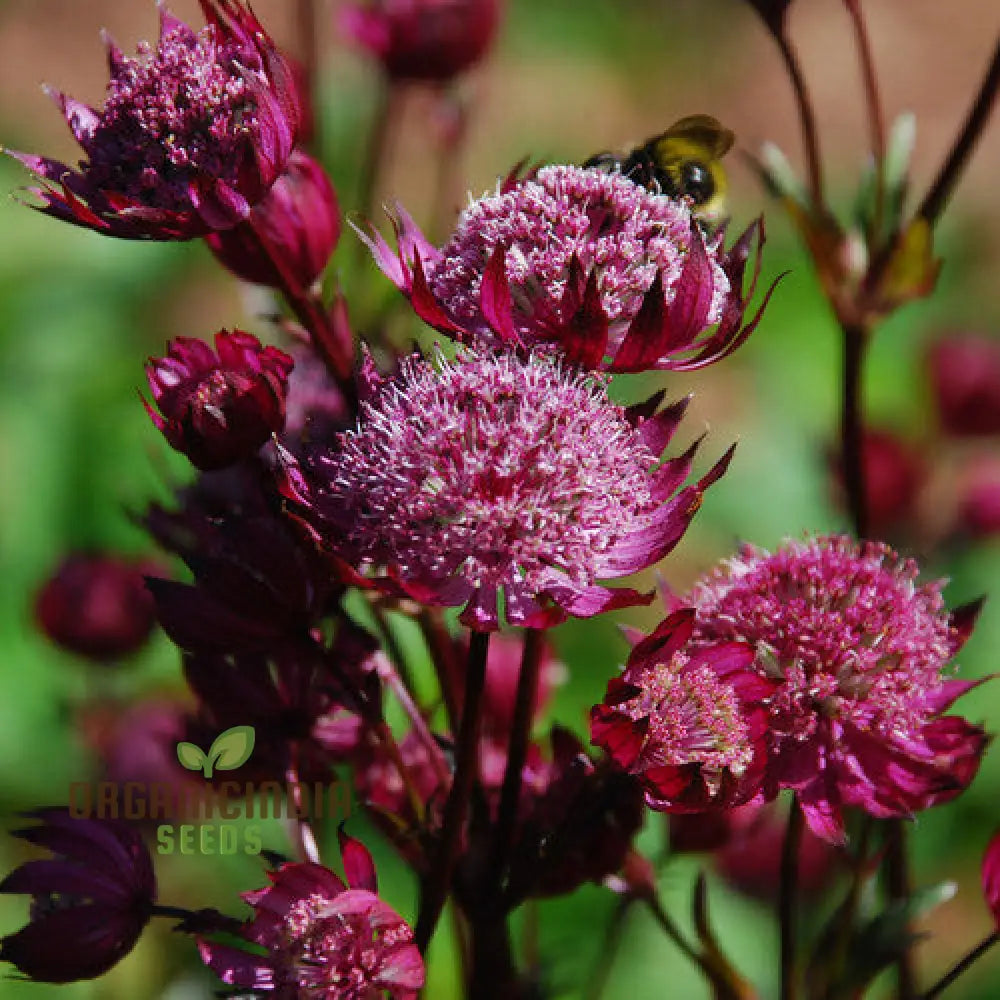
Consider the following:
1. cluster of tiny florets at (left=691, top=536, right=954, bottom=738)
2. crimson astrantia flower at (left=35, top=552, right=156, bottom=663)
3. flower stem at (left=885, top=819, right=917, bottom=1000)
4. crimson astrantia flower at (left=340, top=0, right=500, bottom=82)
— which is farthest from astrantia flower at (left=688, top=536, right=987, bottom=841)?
crimson astrantia flower at (left=340, top=0, right=500, bottom=82)

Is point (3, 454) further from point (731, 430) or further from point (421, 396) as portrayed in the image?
point (731, 430)

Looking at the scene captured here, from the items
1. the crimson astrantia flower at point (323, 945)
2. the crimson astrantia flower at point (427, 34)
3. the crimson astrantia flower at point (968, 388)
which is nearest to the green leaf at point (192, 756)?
the crimson astrantia flower at point (323, 945)

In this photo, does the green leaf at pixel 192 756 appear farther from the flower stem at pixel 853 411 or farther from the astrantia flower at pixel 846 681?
the flower stem at pixel 853 411

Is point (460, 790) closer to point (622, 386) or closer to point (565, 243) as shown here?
point (565, 243)

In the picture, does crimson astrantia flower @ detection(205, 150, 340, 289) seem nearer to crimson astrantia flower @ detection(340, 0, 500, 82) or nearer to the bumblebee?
the bumblebee

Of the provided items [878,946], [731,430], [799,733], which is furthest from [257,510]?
[731,430]

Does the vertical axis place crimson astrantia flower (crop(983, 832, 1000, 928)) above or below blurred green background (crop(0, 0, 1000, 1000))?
below
